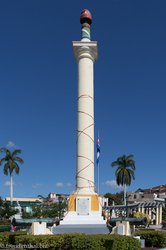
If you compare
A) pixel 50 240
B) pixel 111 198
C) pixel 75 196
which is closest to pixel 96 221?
pixel 75 196

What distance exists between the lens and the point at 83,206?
111 ft

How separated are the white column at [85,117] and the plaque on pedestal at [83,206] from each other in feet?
2.65

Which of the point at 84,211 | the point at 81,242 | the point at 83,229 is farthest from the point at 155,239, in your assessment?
the point at 84,211

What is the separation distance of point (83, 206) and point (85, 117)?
8.05 meters

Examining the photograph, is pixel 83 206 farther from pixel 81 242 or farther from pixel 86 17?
pixel 86 17

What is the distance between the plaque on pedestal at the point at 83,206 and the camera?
33.7 meters

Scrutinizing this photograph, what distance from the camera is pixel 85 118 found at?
1415 inches

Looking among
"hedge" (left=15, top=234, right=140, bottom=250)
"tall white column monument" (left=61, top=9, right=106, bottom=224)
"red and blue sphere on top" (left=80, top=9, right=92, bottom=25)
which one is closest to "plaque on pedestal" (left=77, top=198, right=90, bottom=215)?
"tall white column monument" (left=61, top=9, right=106, bottom=224)

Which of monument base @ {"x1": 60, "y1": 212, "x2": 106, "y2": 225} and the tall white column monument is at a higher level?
the tall white column monument

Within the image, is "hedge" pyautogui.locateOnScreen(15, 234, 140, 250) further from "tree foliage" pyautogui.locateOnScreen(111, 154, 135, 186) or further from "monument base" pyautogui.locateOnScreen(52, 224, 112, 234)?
"tree foliage" pyautogui.locateOnScreen(111, 154, 135, 186)

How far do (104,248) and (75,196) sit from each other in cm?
1390

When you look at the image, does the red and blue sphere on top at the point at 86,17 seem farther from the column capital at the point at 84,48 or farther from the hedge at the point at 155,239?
the hedge at the point at 155,239

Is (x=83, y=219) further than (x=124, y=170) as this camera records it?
No

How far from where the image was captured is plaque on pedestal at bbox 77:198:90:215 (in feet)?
111
